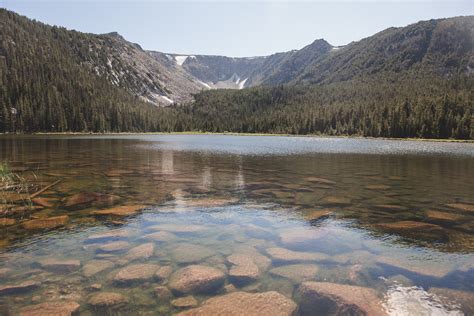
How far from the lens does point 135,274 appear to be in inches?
404

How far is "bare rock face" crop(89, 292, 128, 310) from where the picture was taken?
843 centimetres

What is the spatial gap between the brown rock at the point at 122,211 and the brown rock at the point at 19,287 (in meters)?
8.02

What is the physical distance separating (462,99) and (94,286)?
594 feet

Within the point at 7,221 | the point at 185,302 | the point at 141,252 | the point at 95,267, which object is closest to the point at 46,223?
the point at 7,221

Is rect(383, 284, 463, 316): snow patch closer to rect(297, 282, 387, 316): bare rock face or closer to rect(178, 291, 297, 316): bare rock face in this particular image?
rect(297, 282, 387, 316): bare rock face

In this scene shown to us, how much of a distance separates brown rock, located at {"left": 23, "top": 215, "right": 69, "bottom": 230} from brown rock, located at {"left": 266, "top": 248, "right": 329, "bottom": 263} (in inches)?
373

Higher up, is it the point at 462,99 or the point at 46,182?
the point at 462,99

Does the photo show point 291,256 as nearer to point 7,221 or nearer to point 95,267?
point 95,267

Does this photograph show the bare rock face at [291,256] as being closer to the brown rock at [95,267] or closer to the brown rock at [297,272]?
the brown rock at [297,272]

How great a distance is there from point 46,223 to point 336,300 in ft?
41.9

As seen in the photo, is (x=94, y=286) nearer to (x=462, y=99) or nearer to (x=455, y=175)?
(x=455, y=175)

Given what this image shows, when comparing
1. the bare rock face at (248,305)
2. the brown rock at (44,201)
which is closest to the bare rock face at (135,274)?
the bare rock face at (248,305)

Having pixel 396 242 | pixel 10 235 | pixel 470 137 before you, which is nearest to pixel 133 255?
pixel 10 235

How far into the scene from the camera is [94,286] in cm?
945
